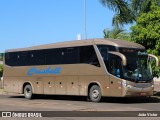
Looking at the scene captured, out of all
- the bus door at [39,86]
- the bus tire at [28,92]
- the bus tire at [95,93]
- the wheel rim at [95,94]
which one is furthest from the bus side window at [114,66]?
the bus tire at [28,92]

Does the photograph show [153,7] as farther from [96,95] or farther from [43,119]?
[43,119]

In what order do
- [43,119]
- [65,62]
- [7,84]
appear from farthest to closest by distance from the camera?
[7,84]
[65,62]
[43,119]

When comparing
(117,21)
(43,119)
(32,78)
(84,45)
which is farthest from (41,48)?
(43,119)

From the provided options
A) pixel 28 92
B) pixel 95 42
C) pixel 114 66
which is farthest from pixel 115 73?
pixel 28 92

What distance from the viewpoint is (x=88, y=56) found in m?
25.1

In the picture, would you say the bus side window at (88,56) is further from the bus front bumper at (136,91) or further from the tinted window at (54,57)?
the bus front bumper at (136,91)

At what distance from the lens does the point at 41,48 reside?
2859 cm

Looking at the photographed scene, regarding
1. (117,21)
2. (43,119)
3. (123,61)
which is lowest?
(43,119)

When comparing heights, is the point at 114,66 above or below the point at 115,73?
above

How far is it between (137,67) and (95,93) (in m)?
2.76

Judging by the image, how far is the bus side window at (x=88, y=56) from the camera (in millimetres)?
24750

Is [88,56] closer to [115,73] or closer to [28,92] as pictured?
[115,73]

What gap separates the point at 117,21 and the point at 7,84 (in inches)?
342

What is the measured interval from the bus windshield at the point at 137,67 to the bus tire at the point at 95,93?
199 centimetres
